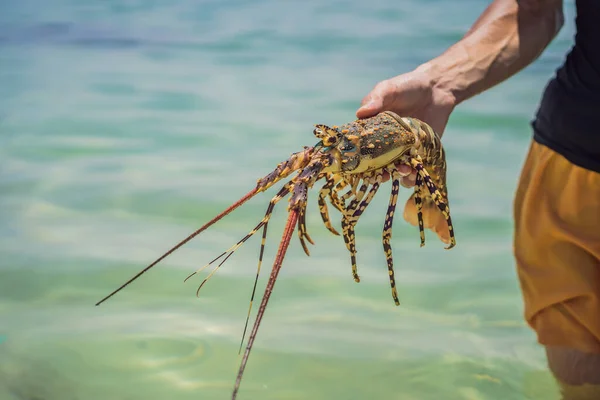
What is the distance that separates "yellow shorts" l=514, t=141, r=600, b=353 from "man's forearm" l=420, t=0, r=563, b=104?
0.26 meters

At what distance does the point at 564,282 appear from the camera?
2.36 metres

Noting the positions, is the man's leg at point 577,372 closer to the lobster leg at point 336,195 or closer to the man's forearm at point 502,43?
the man's forearm at point 502,43

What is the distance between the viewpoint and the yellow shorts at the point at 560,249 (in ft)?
7.51

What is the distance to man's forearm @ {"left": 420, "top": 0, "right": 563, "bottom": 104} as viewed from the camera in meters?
2.46

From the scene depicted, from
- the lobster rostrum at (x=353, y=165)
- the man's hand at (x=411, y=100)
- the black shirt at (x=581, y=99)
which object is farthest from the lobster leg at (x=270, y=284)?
the black shirt at (x=581, y=99)

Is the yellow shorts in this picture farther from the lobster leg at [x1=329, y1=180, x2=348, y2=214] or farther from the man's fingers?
the lobster leg at [x1=329, y1=180, x2=348, y2=214]

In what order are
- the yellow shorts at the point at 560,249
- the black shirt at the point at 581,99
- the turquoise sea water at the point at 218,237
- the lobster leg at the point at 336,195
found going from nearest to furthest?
the lobster leg at the point at 336,195
the black shirt at the point at 581,99
the yellow shorts at the point at 560,249
the turquoise sea water at the point at 218,237

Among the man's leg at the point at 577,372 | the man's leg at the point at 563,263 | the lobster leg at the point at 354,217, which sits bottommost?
the man's leg at the point at 577,372

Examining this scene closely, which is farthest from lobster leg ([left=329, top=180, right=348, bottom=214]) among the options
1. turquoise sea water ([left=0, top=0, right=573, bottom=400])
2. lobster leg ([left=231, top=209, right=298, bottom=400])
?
turquoise sea water ([left=0, top=0, right=573, bottom=400])

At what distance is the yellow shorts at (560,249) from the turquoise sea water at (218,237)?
612mm

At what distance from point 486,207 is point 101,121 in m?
3.25

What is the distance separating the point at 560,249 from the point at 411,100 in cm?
64

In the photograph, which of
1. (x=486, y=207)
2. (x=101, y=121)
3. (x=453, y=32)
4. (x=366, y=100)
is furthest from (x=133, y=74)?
(x=366, y=100)

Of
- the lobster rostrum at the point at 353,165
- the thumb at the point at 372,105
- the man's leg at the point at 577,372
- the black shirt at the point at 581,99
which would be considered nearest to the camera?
the lobster rostrum at the point at 353,165
